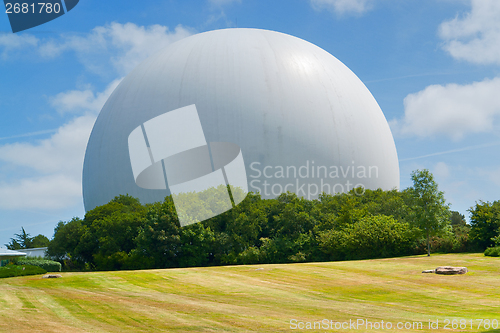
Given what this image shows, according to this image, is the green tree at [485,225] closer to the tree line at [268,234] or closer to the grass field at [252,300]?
the tree line at [268,234]

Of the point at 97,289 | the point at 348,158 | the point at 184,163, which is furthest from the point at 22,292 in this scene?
the point at 348,158

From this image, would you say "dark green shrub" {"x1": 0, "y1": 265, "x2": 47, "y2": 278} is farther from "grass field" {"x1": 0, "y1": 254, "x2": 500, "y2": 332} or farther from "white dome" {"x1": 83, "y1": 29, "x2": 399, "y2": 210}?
"white dome" {"x1": 83, "y1": 29, "x2": 399, "y2": 210}

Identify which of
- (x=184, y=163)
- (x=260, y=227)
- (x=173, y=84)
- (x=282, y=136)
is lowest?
(x=260, y=227)

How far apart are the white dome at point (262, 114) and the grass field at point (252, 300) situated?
13.9 metres

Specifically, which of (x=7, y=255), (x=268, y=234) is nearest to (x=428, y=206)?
(x=268, y=234)

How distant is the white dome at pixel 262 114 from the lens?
31.6 meters

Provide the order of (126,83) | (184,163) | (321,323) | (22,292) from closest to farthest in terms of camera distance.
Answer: (321,323)
(22,292)
(184,163)
(126,83)

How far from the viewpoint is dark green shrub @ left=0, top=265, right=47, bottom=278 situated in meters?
19.2

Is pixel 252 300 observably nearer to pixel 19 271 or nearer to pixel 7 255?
pixel 19 271

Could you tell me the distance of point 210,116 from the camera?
31.9 metres

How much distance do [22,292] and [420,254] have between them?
2114 centimetres

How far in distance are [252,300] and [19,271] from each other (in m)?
13.6

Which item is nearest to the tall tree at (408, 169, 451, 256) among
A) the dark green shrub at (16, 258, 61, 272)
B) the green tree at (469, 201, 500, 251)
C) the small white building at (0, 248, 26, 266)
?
the green tree at (469, 201, 500, 251)

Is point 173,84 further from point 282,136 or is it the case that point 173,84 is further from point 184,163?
point 282,136
